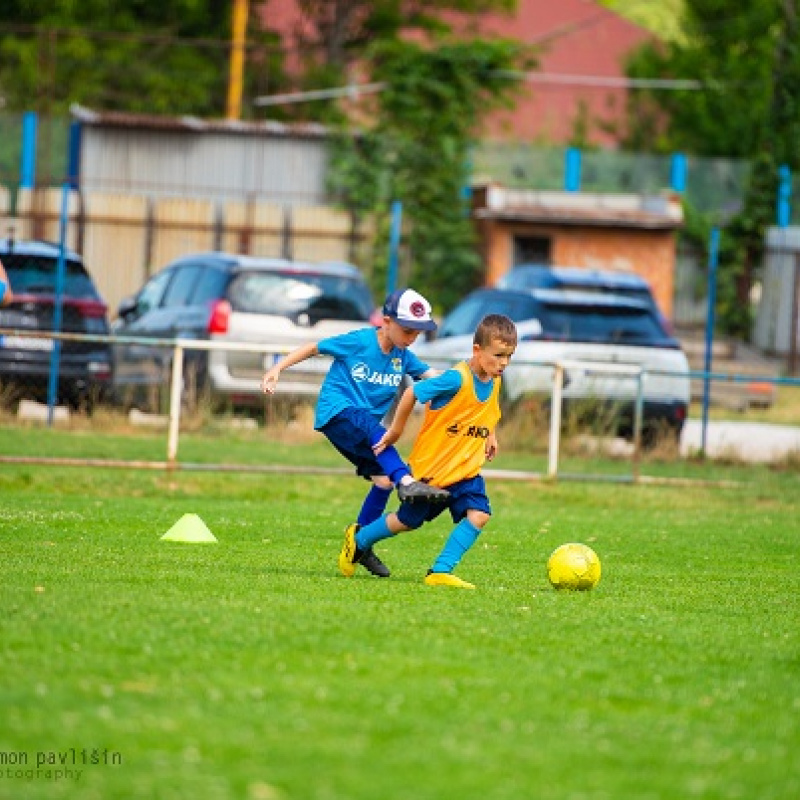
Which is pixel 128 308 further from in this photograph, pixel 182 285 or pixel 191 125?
pixel 191 125

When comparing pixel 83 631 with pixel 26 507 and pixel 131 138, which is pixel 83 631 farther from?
pixel 131 138

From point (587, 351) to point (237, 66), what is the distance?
2250 centimetres

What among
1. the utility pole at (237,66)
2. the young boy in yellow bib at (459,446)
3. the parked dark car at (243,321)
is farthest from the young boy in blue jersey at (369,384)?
the utility pole at (237,66)

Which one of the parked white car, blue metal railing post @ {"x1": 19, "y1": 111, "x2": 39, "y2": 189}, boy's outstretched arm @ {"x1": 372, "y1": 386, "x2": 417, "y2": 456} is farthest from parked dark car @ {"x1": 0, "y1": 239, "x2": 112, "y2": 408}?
blue metal railing post @ {"x1": 19, "y1": 111, "x2": 39, "y2": 189}

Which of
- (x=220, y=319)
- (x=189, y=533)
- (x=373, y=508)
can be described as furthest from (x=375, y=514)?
(x=220, y=319)

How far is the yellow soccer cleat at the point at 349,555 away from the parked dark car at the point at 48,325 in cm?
974

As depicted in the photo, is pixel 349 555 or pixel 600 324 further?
pixel 600 324

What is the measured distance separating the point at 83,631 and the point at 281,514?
287 inches

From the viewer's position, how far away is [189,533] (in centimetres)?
1259

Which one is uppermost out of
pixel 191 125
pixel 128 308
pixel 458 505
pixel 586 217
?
pixel 191 125

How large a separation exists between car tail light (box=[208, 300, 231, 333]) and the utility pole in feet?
65.7

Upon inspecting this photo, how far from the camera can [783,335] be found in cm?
3625

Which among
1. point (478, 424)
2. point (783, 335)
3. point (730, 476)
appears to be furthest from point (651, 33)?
point (478, 424)

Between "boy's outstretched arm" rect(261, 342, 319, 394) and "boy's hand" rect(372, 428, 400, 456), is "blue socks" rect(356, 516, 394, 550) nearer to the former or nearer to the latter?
"boy's hand" rect(372, 428, 400, 456)
